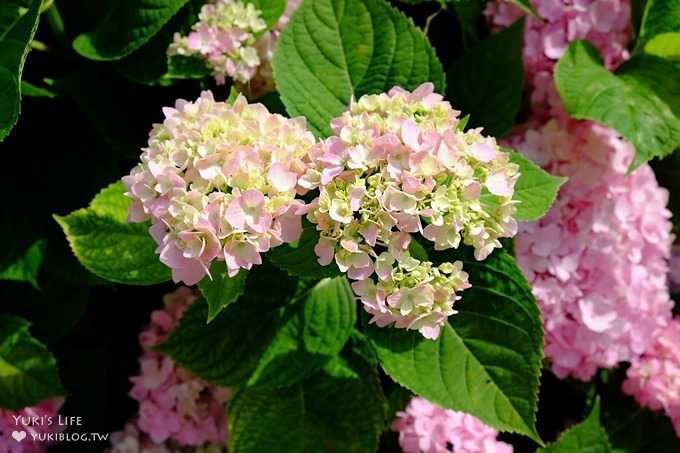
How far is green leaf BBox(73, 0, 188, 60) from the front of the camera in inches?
40.8

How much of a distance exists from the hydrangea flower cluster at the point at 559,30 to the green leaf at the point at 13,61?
69 cm

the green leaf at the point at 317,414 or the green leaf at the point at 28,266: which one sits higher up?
the green leaf at the point at 28,266

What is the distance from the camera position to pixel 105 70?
1.16 m

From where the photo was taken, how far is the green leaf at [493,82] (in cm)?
116

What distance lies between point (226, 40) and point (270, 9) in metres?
0.10

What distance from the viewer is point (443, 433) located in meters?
1.09

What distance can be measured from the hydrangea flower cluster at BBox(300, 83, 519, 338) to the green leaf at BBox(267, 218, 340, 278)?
64mm

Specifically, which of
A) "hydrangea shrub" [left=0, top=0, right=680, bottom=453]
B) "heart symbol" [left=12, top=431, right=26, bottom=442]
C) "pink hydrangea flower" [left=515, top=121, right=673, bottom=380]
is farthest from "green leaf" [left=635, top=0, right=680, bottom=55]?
"heart symbol" [left=12, top=431, right=26, bottom=442]

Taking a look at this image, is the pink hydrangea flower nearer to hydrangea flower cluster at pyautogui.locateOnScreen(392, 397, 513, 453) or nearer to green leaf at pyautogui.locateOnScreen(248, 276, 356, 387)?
hydrangea flower cluster at pyautogui.locateOnScreen(392, 397, 513, 453)

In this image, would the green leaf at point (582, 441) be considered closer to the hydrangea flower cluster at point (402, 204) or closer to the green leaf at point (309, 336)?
the green leaf at point (309, 336)

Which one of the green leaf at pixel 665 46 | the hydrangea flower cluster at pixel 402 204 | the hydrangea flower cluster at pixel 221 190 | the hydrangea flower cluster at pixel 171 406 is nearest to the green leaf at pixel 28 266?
the hydrangea flower cluster at pixel 171 406

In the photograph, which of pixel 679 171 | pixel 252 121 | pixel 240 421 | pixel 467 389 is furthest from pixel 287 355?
pixel 679 171

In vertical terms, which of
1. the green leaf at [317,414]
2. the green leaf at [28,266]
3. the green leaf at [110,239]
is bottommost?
the green leaf at [317,414]

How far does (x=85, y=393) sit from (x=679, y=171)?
42.8 inches
